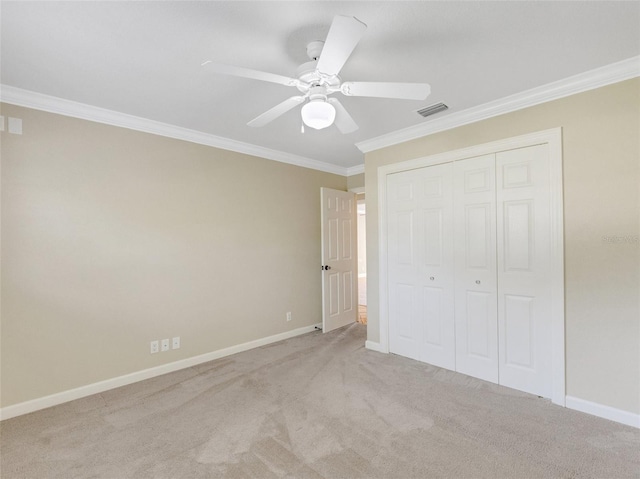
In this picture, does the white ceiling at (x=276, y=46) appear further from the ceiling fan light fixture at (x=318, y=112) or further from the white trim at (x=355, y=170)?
the white trim at (x=355, y=170)

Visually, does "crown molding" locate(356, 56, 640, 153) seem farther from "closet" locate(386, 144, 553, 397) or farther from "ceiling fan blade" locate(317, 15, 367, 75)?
"ceiling fan blade" locate(317, 15, 367, 75)

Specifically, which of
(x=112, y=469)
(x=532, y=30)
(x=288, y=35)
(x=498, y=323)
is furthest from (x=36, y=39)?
(x=498, y=323)

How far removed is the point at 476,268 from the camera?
2969 mm

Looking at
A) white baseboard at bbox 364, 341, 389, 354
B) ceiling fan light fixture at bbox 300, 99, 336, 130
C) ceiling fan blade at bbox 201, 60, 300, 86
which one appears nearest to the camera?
ceiling fan blade at bbox 201, 60, 300, 86

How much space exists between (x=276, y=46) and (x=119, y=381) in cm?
307

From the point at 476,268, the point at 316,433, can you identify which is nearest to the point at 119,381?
the point at 316,433

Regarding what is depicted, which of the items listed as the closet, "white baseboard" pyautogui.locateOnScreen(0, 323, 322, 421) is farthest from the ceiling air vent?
"white baseboard" pyautogui.locateOnScreen(0, 323, 322, 421)

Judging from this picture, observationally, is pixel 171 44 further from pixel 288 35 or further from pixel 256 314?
pixel 256 314

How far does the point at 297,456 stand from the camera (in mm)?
1923

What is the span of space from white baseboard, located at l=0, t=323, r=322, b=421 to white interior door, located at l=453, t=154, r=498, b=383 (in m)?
2.26

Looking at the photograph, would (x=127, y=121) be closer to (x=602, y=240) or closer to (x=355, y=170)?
(x=355, y=170)

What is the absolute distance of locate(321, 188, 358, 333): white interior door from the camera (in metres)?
4.44

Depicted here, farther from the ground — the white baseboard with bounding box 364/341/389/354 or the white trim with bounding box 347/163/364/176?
the white trim with bounding box 347/163/364/176

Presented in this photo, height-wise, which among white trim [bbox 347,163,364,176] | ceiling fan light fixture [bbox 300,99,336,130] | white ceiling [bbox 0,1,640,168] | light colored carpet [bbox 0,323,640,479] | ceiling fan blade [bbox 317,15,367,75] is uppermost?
white ceiling [bbox 0,1,640,168]
